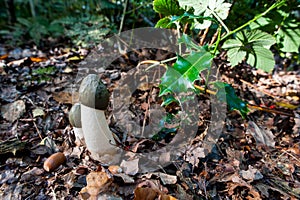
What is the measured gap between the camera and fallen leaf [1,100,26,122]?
222cm

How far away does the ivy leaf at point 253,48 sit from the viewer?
73.6 inches

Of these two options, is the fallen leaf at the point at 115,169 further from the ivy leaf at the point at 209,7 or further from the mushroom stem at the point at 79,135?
the ivy leaf at the point at 209,7

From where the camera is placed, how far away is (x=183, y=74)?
1.49m

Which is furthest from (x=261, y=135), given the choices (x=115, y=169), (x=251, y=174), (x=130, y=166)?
(x=115, y=169)

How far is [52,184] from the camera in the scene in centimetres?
162

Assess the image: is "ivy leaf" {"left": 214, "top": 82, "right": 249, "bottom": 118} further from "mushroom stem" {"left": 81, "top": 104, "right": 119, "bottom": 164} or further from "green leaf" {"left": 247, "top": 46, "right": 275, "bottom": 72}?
"mushroom stem" {"left": 81, "top": 104, "right": 119, "bottom": 164}

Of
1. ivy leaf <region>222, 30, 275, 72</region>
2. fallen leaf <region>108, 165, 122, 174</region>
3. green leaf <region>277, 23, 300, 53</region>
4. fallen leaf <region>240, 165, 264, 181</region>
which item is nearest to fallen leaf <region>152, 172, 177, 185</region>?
A: fallen leaf <region>108, 165, 122, 174</region>

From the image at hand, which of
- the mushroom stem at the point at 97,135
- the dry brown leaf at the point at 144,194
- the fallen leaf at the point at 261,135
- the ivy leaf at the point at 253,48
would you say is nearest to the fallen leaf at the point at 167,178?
the dry brown leaf at the point at 144,194

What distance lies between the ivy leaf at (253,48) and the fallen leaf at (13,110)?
1.83m

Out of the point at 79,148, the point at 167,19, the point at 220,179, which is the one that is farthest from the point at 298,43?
the point at 79,148

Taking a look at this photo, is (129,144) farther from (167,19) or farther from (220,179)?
(167,19)

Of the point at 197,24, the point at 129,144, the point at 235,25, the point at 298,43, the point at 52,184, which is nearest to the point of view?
the point at 52,184

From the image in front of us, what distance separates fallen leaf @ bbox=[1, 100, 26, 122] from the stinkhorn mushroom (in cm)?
84

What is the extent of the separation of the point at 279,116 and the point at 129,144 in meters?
1.45
